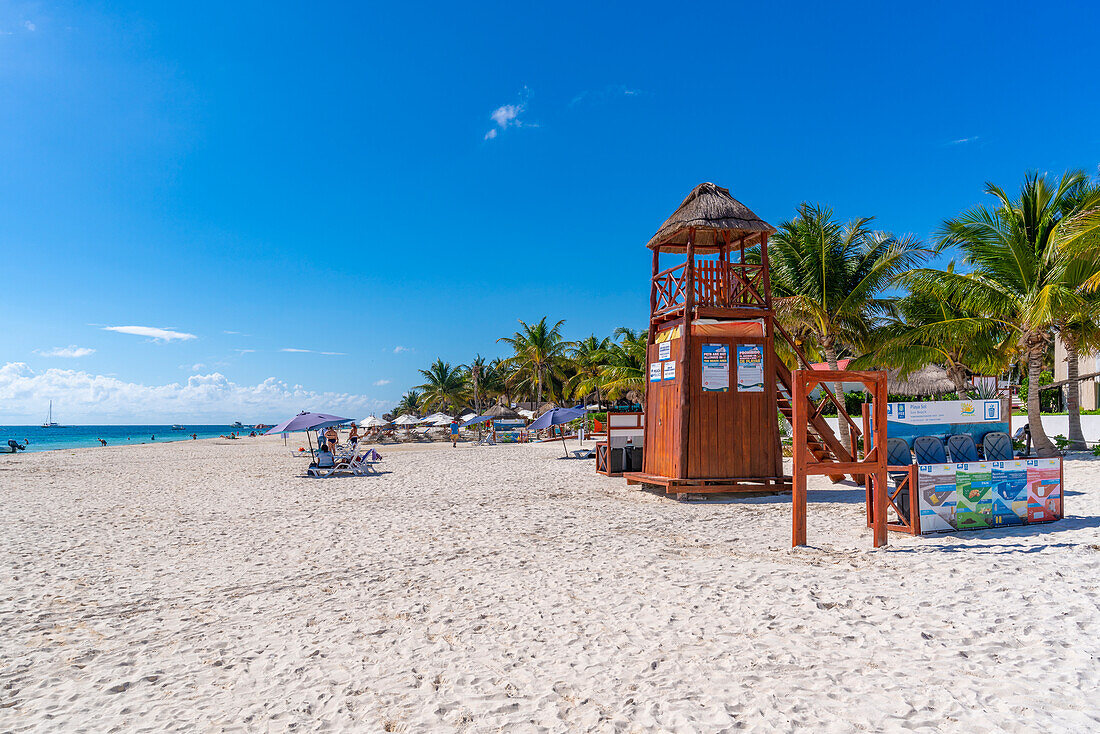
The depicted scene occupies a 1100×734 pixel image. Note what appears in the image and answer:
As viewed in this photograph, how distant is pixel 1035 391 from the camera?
49.1ft

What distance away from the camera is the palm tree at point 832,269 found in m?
16.5

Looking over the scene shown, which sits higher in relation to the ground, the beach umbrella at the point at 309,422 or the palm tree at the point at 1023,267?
the palm tree at the point at 1023,267

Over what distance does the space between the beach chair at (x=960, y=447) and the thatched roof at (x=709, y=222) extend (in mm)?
5204

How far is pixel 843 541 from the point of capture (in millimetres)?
7418

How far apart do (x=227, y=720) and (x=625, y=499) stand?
8.78 metres

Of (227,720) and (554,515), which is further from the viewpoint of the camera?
(554,515)

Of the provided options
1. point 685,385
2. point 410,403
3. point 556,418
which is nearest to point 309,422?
point 556,418

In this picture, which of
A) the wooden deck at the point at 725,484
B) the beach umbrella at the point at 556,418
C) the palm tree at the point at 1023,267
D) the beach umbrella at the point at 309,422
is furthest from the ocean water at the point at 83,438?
the palm tree at the point at 1023,267

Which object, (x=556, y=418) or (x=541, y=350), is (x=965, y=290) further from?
(x=541, y=350)

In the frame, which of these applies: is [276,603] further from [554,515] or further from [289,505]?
[289,505]

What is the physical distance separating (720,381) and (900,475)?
394 centimetres

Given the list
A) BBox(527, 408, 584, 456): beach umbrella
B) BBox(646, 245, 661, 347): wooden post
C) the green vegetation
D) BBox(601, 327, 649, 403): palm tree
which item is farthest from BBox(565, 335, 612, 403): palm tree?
BBox(646, 245, 661, 347): wooden post

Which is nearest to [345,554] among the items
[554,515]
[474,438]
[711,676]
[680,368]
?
[554,515]

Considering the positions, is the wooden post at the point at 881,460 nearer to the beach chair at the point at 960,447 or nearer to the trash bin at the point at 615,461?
the beach chair at the point at 960,447
